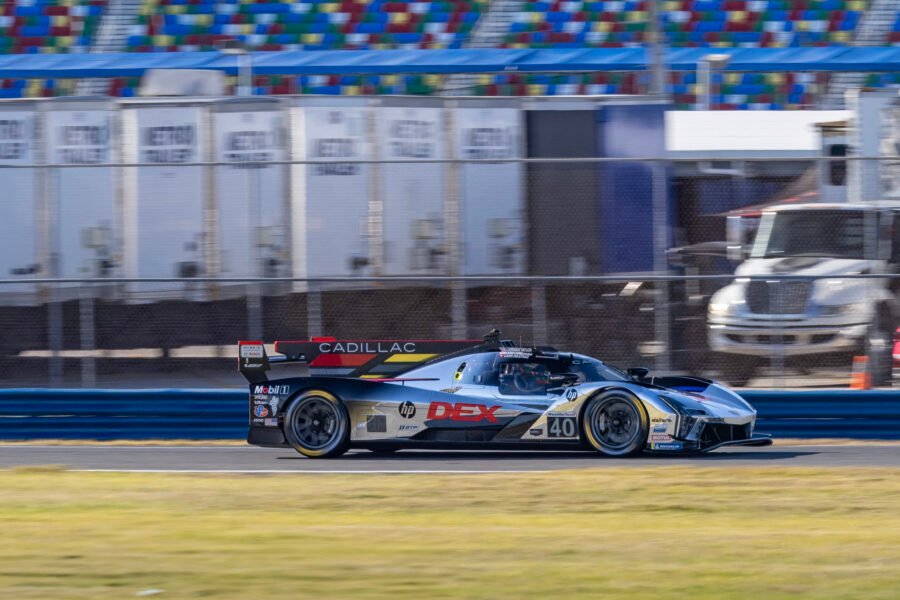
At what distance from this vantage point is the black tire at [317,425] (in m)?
11.1

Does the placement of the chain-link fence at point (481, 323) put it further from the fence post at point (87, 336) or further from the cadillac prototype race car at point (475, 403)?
the cadillac prototype race car at point (475, 403)

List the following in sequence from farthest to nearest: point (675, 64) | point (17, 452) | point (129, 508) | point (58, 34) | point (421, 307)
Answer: point (58, 34), point (675, 64), point (421, 307), point (17, 452), point (129, 508)

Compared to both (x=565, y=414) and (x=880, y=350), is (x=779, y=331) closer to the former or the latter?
(x=880, y=350)

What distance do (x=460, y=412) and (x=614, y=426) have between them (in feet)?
4.15

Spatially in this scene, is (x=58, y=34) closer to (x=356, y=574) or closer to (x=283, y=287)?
(x=283, y=287)

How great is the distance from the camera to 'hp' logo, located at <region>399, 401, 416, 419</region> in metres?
11.0

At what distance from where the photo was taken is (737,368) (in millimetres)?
14039

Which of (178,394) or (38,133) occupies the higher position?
(38,133)

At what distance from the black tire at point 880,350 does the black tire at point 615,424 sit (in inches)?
161

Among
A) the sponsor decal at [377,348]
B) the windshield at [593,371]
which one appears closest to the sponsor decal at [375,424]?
the sponsor decal at [377,348]

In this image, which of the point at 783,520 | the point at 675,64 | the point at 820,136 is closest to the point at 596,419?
the point at 783,520

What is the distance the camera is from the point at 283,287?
1455 centimetres

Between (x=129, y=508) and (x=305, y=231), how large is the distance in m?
7.26

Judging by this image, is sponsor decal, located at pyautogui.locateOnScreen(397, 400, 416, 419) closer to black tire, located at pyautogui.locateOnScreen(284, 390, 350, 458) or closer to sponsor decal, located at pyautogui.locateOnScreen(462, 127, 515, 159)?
black tire, located at pyautogui.locateOnScreen(284, 390, 350, 458)
